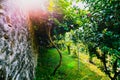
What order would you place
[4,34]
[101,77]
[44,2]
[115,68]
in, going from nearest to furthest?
[4,34] < [115,68] < [44,2] < [101,77]

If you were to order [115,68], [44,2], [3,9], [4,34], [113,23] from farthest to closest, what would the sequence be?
[44,2], [115,68], [113,23], [3,9], [4,34]

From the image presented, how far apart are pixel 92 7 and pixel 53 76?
24.7ft

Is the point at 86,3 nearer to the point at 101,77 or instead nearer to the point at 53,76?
the point at 53,76

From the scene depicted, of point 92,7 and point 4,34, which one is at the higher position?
point 92,7

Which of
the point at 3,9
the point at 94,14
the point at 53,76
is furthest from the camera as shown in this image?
the point at 53,76

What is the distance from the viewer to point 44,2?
13.8 meters

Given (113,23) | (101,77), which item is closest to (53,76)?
(101,77)

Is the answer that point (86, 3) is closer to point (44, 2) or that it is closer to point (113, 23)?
point (113, 23)

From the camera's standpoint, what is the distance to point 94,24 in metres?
9.23

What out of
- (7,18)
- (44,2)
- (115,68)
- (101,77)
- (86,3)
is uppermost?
(44,2)

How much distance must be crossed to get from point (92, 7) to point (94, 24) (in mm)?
834

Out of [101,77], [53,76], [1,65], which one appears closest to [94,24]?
[1,65]

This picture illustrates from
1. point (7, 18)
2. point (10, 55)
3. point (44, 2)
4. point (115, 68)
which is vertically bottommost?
point (115, 68)

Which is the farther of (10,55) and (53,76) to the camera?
(53,76)
